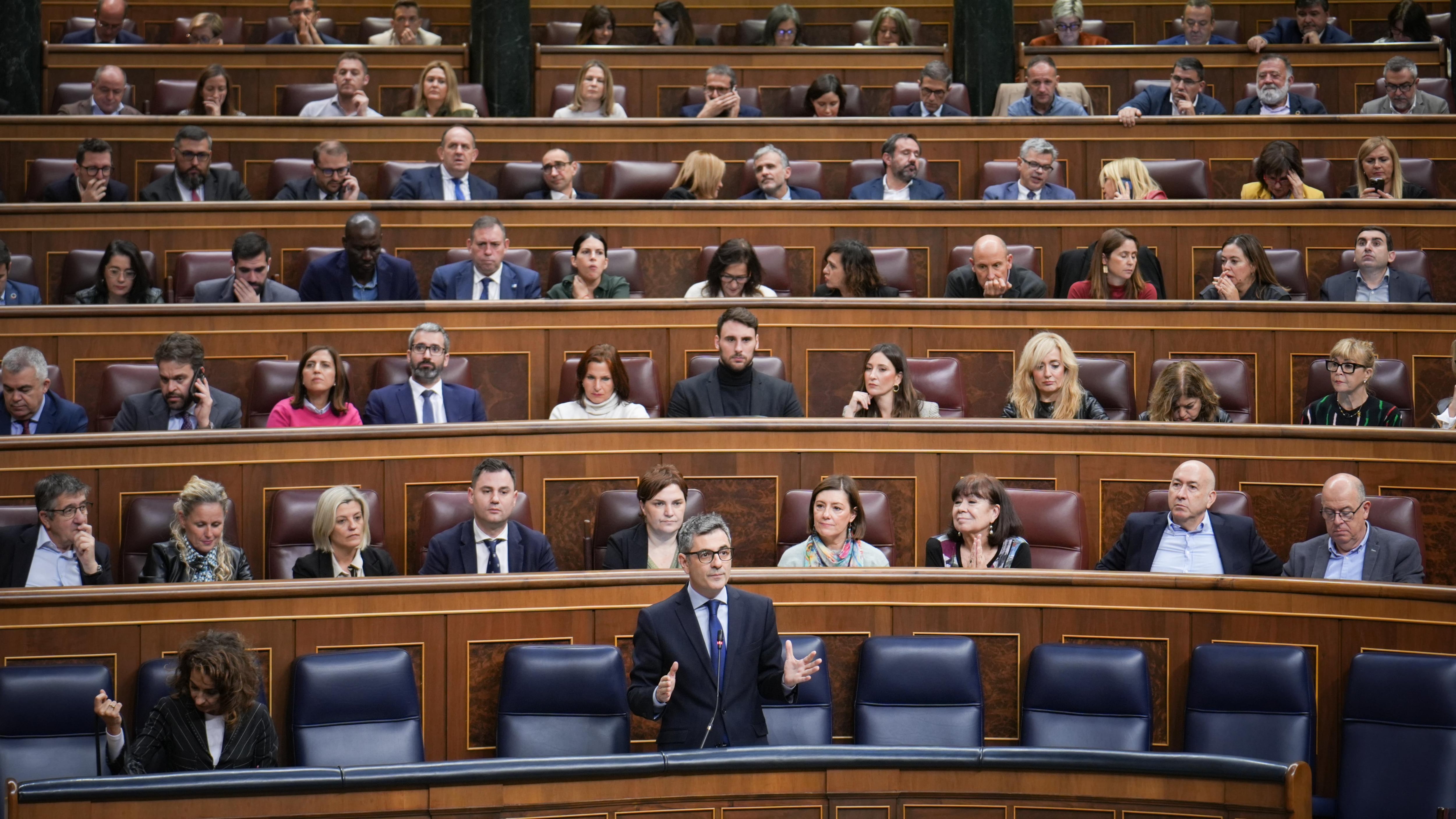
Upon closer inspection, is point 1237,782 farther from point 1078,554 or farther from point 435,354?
point 435,354

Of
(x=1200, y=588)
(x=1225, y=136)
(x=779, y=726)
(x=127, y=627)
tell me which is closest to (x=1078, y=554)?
(x=1200, y=588)

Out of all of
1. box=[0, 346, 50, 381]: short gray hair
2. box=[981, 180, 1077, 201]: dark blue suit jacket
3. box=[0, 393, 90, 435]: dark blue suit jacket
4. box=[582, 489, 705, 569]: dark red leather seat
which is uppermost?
box=[981, 180, 1077, 201]: dark blue suit jacket

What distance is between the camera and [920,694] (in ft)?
10.0

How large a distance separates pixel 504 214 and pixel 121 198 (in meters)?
1.26

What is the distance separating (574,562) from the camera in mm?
3729

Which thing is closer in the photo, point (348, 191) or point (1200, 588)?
point (1200, 588)

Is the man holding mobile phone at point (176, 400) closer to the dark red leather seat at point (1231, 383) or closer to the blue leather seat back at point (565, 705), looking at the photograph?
the blue leather seat back at point (565, 705)

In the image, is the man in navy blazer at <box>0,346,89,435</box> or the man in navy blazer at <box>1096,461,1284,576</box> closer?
the man in navy blazer at <box>1096,461,1284,576</box>

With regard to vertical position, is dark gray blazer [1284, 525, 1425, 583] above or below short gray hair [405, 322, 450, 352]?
below

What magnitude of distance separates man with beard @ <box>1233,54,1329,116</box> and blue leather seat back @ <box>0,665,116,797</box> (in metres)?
4.40

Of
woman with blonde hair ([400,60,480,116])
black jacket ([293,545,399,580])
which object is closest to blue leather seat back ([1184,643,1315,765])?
black jacket ([293,545,399,580])

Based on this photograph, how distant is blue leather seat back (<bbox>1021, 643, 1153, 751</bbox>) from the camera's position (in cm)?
300

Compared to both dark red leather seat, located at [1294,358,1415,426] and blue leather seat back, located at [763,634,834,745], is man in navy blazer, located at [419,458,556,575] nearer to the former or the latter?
blue leather seat back, located at [763,634,834,745]

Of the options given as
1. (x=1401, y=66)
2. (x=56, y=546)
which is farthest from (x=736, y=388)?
(x=1401, y=66)
